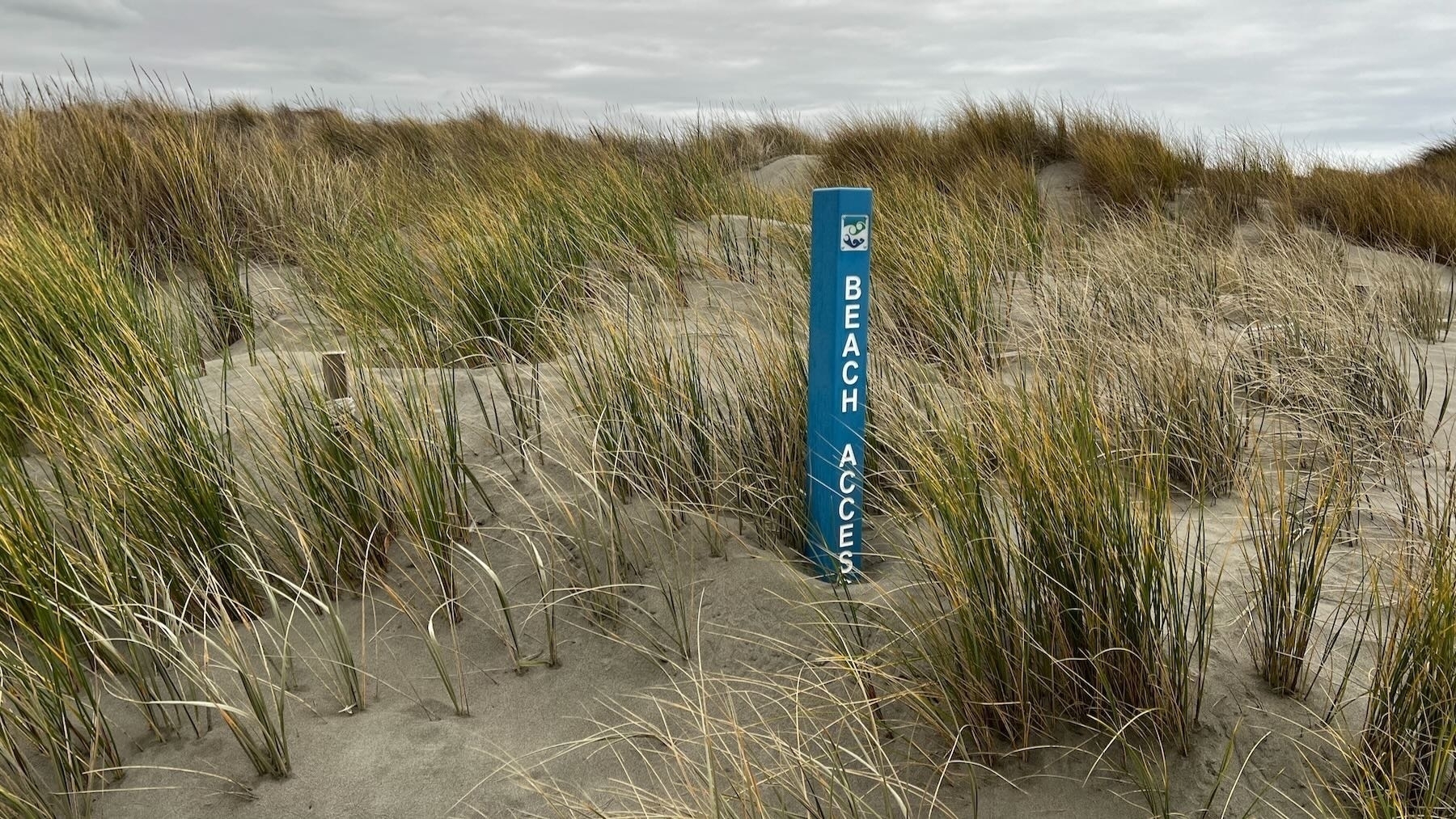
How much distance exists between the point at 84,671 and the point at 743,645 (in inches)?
62.2

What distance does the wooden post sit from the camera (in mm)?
2857

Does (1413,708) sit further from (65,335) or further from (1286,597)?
(65,335)

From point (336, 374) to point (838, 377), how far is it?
1.64 m

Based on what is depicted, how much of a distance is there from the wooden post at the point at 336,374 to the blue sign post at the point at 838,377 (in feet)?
5.02

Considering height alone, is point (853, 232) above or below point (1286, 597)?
above

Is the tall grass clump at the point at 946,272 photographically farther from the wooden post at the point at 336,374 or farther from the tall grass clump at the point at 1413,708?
the wooden post at the point at 336,374

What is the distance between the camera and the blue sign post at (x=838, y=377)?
2.30 metres

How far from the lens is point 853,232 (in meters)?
2.30

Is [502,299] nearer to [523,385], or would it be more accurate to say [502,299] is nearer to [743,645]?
[523,385]

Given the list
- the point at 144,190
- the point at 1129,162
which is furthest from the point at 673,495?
the point at 1129,162

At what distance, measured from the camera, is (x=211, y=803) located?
1.92 m

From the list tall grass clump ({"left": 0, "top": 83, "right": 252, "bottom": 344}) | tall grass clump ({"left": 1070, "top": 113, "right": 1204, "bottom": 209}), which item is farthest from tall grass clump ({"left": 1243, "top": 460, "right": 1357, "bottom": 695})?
tall grass clump ({"left": 1070, "top": 113, "right": 1204, "bottom": 209})

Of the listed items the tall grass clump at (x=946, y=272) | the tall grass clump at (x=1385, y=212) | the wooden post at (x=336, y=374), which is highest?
the tall grass clump at (x=1385, y=212)

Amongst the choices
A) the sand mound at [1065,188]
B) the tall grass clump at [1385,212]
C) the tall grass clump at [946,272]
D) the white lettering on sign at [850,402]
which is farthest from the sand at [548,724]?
the tall grass clump at [1385,212]
